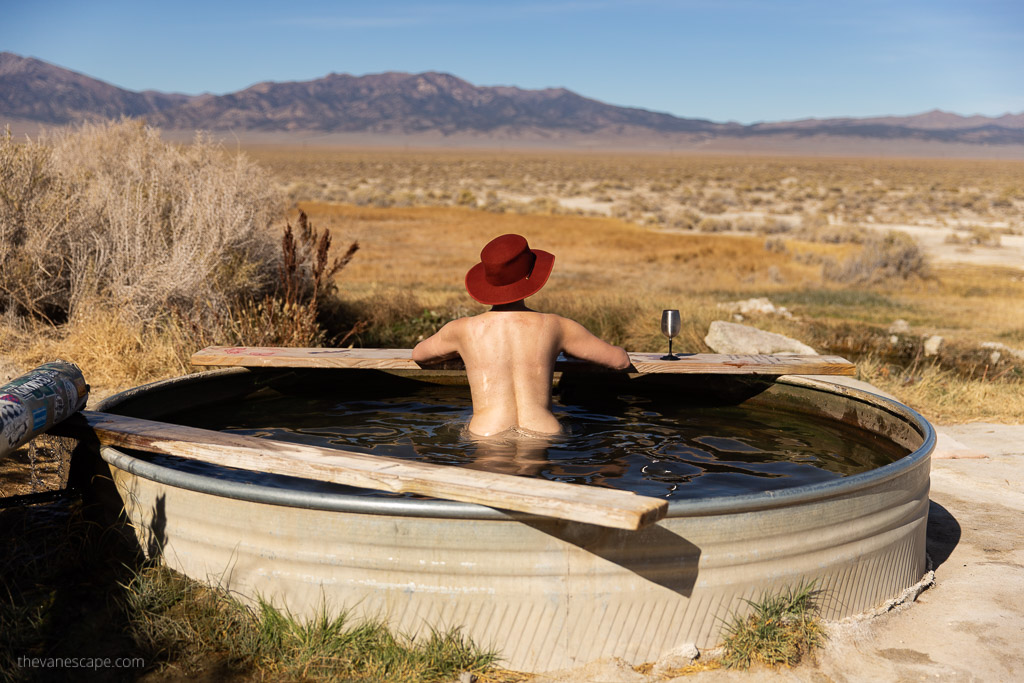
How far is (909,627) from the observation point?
12.4 feet

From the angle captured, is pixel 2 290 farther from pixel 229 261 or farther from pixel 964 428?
pixel 964 428

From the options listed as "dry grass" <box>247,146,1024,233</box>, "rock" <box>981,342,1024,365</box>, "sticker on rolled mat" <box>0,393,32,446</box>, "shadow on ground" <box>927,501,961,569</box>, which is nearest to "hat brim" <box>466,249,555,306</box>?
"sticker on rolled mat" <box>0,393,32,446</box>

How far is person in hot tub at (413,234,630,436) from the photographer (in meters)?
4.45

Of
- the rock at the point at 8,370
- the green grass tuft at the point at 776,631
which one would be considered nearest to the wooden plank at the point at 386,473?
the green grass tuft at the point at 776,631

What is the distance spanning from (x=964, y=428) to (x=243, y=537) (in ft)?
19.5

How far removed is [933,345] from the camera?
10.6 metres

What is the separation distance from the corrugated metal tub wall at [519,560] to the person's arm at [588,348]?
152 cm

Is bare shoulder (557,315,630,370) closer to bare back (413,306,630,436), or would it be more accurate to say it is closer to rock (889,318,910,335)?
bare back (413,306,630,436)

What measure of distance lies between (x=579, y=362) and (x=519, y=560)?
7.40ft

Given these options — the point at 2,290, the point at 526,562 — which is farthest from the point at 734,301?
the point at 526,562

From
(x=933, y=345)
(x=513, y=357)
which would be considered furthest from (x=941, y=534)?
(x=933, y=345)

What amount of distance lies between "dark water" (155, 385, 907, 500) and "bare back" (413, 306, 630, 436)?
153 millimetres

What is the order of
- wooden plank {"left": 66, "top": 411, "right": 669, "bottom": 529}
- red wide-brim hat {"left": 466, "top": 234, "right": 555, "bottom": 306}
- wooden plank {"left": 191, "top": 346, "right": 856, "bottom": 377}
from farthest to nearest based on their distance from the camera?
wooden plank {"left": 191, "top": 346, "right": 856, "bottom": 377}
red wide-brim hat {"left": 466, "top": 234, "right": 555, "bottom": 306}
wooden plank {"left": 66, "top": 411, "right": 669, "bottom": 529}

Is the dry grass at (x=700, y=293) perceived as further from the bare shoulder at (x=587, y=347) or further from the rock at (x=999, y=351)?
the bare shoulder at (x=587, y=347)
